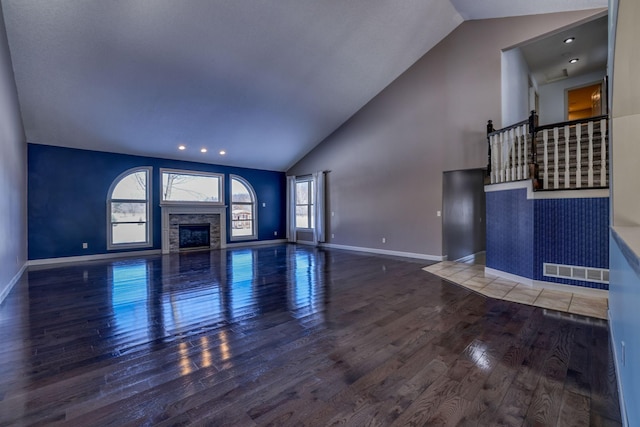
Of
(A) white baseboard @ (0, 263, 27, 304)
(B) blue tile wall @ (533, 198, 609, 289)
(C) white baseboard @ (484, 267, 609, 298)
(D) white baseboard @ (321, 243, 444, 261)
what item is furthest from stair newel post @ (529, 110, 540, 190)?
(A) white baseboard @ (0, 263, 27, 304)

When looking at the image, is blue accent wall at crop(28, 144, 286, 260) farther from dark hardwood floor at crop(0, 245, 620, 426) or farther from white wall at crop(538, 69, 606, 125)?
white wall at crop(538, 69, 606, 125)

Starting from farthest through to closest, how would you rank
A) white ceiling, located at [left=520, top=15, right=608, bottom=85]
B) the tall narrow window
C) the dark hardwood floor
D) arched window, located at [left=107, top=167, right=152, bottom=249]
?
the tall narrow window < arched window, located at [left=107, top=167, right=152, bottom=249] < white ceiling, located at [left=520, top=15, right=608, bottom=85] < the dark hardwood floor

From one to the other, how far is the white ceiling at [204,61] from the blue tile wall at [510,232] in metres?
3.29

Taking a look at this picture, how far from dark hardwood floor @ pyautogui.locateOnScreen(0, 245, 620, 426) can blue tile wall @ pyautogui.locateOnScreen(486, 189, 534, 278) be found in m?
1.16

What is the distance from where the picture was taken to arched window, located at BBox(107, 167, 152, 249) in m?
7.26

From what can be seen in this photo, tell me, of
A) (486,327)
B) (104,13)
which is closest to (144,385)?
(486,327)

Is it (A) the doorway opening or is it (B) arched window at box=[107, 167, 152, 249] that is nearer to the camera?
(A) the doorway opening

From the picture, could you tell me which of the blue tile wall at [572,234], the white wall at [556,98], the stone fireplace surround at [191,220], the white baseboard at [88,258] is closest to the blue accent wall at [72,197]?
the white baseboard at [88,258]

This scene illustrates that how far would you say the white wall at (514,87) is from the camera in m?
5.49

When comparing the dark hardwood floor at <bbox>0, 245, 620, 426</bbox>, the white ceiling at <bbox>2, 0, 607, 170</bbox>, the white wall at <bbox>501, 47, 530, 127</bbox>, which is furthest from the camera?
the white wall at <bbox>501, 47, 530, 127</bbox>

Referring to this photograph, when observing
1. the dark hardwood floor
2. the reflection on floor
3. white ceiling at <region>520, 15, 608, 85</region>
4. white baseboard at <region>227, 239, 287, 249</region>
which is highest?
white ceiling at <region>520, 15, 608, 85</region>

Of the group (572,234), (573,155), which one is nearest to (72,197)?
(572,234)

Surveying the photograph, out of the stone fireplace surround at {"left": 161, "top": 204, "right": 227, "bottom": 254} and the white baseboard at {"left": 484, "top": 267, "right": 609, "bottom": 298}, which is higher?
the stone fireplace surround at {"left": 161, "top": 204, "right": 227, "bottom": 254}

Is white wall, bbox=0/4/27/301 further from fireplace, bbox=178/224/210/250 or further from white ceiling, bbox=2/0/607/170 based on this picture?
fireplace, bbox=178/224/210/250
